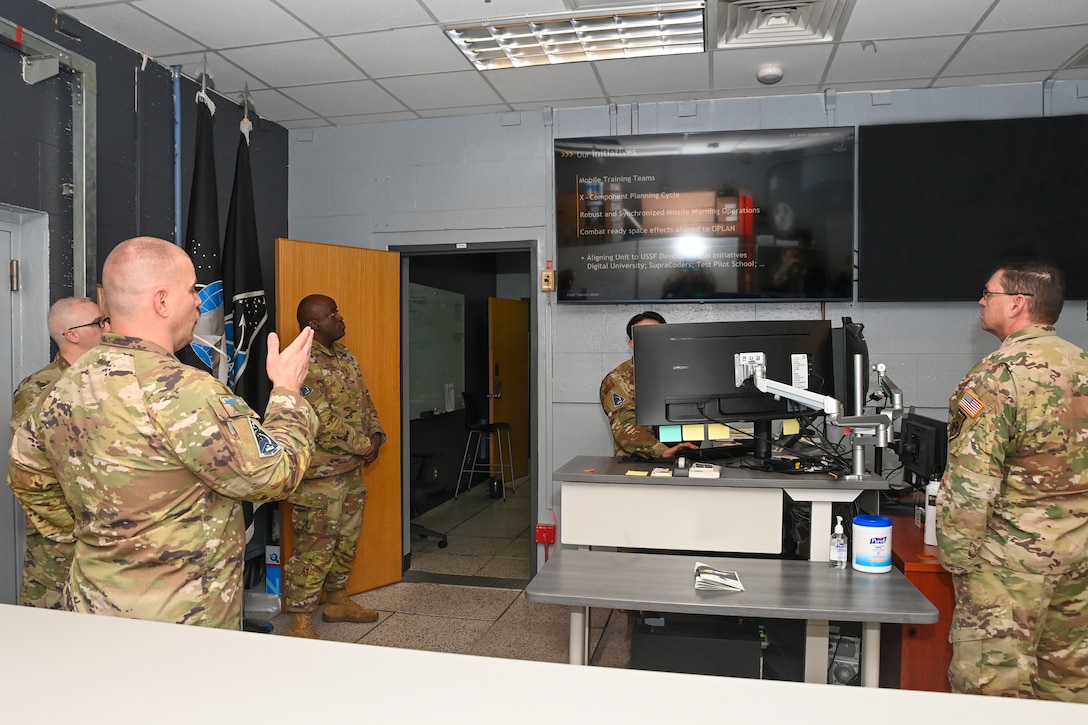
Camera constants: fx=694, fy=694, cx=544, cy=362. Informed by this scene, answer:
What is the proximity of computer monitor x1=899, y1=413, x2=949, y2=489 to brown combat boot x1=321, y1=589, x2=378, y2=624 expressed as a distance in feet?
9.10

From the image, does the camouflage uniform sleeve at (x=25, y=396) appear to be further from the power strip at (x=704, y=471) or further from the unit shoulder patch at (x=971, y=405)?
the unit shoulder patch at (x=971, y=405)

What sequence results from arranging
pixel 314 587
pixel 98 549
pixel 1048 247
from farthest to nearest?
pixel 1048 247 → pixel 314 587 → pixel 98 549

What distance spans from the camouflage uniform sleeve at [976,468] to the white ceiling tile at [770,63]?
2.06m

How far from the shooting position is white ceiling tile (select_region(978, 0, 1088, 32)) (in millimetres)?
2990

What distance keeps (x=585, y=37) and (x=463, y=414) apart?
14.8ft

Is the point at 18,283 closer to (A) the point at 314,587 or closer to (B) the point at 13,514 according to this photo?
(B) the point at 13,514

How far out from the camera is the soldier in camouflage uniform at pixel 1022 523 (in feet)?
6.73

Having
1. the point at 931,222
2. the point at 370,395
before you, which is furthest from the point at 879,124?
the point at 370,395

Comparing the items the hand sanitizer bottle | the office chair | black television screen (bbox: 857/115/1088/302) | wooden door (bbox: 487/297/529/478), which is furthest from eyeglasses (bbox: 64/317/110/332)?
wooden door (bbox: 487/297/529/478)

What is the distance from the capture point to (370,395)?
164 inches

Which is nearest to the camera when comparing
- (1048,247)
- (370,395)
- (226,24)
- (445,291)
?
(226,24)

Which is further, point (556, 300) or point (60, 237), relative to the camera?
point (556, 300)

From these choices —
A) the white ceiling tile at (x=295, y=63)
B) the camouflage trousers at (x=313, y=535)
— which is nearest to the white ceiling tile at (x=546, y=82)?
the white ceiling tile at (x=295, y=63)

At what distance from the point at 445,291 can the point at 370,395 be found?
268 cm
